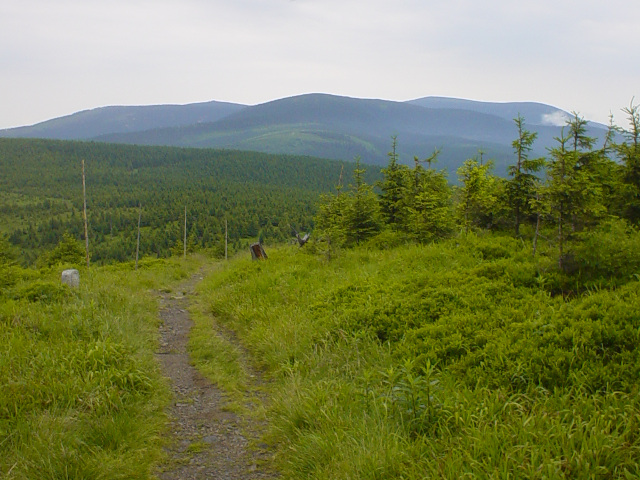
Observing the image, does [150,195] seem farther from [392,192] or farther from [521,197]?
[521,197]

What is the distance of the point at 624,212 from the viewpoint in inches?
331

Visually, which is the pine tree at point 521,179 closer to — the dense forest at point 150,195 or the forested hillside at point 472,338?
the forested hillside at point 472,338

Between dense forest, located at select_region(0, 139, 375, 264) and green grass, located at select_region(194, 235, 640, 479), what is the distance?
19.2 meters

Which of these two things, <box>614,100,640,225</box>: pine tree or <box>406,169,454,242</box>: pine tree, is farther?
<box>406,169,454,242</box>: pine tree

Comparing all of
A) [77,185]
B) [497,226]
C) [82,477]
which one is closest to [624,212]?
[497,226]

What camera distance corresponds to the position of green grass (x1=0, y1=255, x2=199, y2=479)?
3.63 m

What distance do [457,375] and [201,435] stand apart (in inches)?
109

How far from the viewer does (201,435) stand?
177 inches

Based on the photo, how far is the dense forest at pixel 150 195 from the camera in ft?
227

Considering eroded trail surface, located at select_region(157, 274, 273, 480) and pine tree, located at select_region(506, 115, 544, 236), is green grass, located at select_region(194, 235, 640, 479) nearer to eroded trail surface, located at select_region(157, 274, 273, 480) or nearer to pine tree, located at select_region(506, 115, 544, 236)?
eroded trail surface, located at select_region(157, 274, 273, 480)

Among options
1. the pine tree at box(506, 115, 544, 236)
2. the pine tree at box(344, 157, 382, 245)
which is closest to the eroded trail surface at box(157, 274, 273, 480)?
the pine tree at box(344, 157, 382, 245)

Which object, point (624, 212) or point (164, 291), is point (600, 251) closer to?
point (624, 212)

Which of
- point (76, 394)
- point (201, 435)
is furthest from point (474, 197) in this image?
point (76, 394)

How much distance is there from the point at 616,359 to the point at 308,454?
9.97 feet
